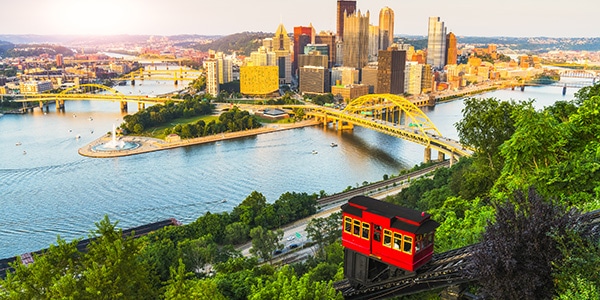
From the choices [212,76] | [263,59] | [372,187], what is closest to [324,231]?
[372,187]

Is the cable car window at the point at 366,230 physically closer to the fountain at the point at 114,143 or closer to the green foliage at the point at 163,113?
the fountain at the point at 114,143

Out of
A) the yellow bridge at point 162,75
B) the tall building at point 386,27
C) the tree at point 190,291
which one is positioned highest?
the tall building at point 386,27

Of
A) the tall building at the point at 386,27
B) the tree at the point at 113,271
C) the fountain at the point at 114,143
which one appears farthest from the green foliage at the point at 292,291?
the tall building at the point at 386,27

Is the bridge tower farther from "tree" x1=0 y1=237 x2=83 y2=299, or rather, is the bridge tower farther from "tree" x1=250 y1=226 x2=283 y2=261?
"tree" x1=0 y1=237 x2=83 y2=299

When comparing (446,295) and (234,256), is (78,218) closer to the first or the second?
(234,256)

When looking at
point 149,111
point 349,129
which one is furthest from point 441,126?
point 149,111
